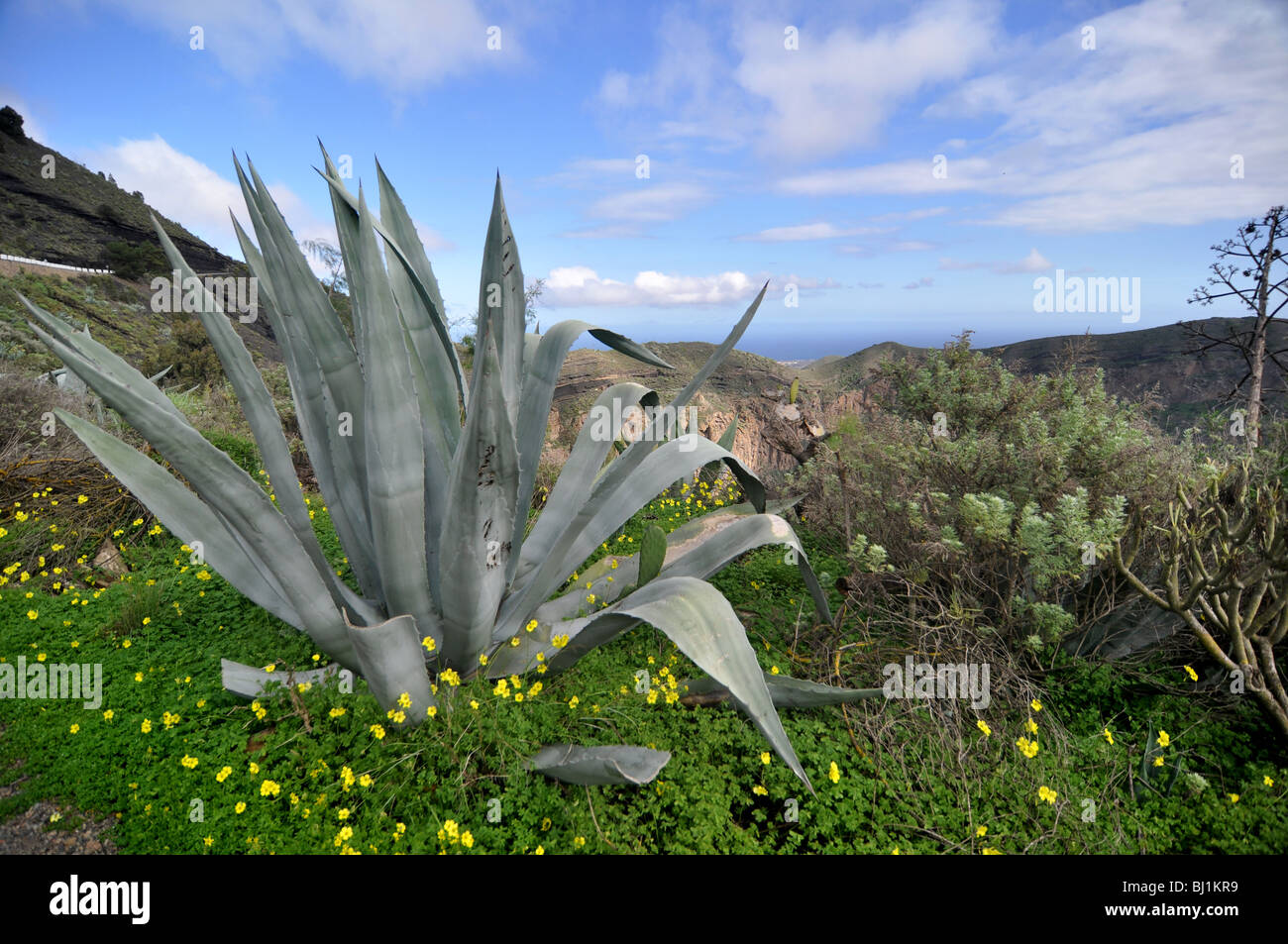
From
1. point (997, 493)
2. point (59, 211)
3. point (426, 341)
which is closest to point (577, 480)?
point (426, 341)

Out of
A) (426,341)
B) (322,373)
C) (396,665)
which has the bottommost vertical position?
(396,665)

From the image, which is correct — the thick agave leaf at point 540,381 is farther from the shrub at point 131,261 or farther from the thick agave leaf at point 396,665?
the shrub at point 131,261

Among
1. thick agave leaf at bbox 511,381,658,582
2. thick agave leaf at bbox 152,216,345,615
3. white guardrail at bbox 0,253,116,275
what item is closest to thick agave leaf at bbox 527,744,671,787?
thick agave leaf at bbox 511,381,658,582

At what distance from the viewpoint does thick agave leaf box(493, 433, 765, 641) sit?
9.14ft

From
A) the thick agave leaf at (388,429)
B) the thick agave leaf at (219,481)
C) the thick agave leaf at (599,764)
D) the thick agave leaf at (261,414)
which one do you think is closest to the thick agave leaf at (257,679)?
the thick agave leaf at (219,481)

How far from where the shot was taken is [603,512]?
290 centimetres

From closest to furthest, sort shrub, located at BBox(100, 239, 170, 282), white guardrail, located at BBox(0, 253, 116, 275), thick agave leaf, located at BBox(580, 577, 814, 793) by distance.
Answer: thick agave leaf, located at BBox(580, 577, 814, 793)
white guardrail, located at BBox(0, 253, 116, 275)
shrub, located at BBox(100, 239, 170, 282)

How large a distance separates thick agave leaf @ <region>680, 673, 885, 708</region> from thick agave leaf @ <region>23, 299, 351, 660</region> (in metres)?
1.40

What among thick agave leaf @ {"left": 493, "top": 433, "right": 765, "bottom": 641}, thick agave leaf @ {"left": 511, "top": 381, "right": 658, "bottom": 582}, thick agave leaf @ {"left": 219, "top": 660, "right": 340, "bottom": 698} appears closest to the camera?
thick agave leaf @ {"left": 219, "top": 660, "right": 340, "bottom": 698}

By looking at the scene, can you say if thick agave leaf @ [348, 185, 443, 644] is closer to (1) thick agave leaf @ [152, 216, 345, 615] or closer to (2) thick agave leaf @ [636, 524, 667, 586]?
(1) thick agave leaf @ [152, 216, 345, 615]

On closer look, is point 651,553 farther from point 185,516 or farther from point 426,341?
point 185,516

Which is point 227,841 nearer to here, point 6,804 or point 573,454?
point 6,804

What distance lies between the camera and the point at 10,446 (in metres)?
4.95

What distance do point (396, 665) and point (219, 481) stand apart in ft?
2.74
